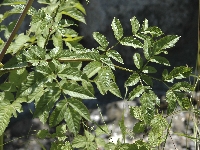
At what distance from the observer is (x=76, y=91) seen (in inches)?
46.4

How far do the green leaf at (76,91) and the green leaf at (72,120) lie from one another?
1.7 inches

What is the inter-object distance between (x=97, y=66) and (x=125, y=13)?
2243mm

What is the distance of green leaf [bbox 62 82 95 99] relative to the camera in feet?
3.80

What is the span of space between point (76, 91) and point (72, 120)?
89 millimetres

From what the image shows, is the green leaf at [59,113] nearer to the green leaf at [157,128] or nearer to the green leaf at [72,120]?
the green leaf at [72,120]

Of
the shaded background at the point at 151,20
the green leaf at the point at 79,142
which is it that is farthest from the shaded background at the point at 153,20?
the green leaf at the point at 79,142

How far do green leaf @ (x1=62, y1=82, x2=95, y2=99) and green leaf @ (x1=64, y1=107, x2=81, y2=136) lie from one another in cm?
4

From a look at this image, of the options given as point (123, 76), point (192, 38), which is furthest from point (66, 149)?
point (192, 38)

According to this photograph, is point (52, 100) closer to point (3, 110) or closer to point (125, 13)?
point (3, 110)

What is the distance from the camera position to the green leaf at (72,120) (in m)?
1.13

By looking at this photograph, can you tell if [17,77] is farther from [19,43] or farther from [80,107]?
[80,107]

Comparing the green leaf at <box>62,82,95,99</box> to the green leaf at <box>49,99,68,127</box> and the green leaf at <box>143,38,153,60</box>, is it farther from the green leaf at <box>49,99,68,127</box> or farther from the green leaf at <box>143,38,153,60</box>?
the green leaf at <box>143,38,153,60</box>

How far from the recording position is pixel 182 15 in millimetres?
3443

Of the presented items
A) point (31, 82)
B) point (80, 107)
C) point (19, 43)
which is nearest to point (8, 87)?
point (19, 43)
